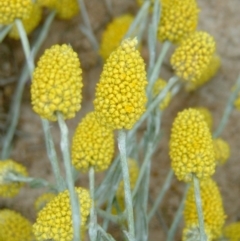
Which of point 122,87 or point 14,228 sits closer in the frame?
point 122,87

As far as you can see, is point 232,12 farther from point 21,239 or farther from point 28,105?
point 21,239

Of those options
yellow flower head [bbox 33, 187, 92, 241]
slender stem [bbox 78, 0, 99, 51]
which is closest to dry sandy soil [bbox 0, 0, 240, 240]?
slender stem [bbox 78, 0, 99, 51]

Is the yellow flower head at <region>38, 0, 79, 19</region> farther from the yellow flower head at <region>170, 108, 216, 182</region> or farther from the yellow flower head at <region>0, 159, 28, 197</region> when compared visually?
the yellow flower head at <region>170, 108, 216, 182</region>

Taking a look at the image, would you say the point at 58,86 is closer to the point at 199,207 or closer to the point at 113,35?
the point at 199,207

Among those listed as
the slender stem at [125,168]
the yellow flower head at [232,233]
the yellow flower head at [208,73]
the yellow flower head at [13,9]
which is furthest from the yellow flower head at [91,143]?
the yellow flower head at [208,73]

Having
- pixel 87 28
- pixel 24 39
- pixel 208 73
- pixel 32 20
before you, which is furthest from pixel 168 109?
pixel 24 39

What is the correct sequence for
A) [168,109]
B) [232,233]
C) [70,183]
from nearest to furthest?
[70,183]
[232,233]
[168,109]

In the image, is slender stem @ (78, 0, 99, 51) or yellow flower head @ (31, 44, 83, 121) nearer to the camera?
yellow flower head @ (31, 44, 83, 121)

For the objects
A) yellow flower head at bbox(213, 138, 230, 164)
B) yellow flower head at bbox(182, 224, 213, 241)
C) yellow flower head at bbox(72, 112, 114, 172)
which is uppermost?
yellow flower head at bbox(72, 112, 114, 172)
